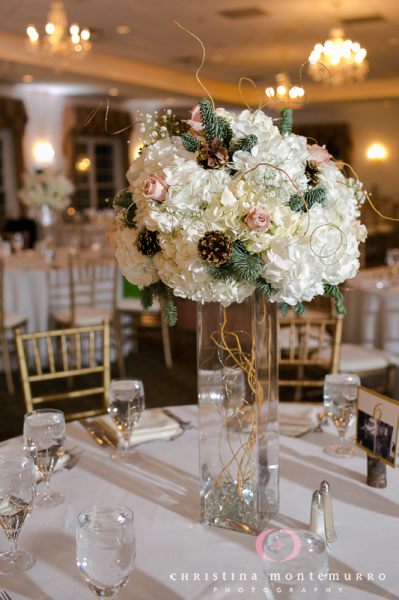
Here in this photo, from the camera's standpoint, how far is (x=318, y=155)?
3.75 ft

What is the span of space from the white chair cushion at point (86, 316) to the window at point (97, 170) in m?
7.81

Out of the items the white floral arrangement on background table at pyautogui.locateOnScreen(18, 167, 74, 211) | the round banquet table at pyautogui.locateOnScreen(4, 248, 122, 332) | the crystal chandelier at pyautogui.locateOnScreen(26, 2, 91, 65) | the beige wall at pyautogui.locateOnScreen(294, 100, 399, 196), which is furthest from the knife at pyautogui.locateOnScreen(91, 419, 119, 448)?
the beige wall at pyautogui.locateOnScreen(294, 100, 399, 196)

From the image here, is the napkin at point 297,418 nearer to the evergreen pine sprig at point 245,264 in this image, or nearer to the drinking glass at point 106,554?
the evergreen pine sprig at point 245,264

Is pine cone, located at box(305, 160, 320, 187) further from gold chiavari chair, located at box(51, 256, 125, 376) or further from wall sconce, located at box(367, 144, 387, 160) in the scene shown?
wall sconce, located at box(367, 144, 387, 160)

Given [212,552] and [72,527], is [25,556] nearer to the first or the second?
[72,527]

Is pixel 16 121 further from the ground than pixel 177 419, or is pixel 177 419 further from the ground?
pixel 16 121

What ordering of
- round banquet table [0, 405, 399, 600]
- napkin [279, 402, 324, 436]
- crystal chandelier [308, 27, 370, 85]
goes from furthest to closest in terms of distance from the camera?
1. crystal chandelier [308, 27, 370, 85]
2. napkin [279, 402, 324, 436]
3. round banquet table [0, 405, 399, 600]

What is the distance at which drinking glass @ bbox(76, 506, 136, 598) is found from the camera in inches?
32.4

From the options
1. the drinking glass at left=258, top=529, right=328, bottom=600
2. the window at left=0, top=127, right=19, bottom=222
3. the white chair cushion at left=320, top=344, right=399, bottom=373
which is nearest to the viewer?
the drinking glass at left=258, top=529, right=328, bottom=600

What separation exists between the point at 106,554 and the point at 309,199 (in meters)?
0.70

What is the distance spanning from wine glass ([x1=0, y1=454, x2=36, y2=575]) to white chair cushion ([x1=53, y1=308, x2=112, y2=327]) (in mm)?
3307

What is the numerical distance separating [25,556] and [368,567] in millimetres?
631

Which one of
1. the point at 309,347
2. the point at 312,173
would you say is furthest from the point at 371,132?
the point at 312,173

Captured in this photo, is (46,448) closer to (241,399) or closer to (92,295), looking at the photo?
(241,399)
